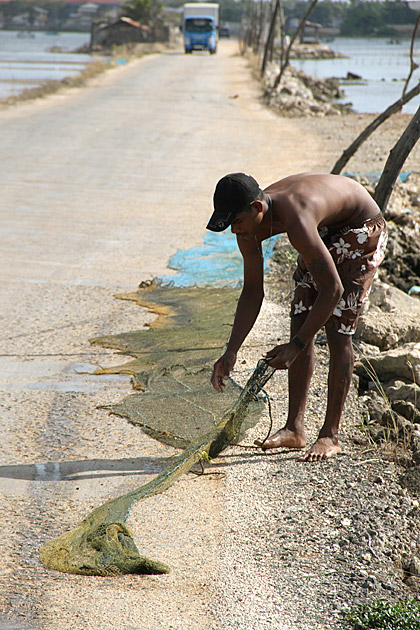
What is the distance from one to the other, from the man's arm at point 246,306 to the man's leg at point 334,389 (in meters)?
0.39

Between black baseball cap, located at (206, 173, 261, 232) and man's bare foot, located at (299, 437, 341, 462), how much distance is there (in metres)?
1.31

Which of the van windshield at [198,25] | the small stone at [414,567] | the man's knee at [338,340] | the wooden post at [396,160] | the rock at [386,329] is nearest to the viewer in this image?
the small stone at [414,567]

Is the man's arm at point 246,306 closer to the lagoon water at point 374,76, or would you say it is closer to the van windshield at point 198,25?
the lagoon water at point 374,76

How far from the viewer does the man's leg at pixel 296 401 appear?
3881 millimetres

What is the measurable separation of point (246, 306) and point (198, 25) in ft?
164

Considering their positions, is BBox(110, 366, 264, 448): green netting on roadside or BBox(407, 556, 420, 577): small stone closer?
BBox(407, 556, 420, 577): small stone

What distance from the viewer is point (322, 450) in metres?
3.88

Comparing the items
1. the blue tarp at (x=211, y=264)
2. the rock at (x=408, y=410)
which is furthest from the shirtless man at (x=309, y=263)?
the blue tarp at (x=211, y=264)

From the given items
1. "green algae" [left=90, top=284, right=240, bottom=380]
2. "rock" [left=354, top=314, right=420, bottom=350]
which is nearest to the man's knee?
"green algae" [left=90, top=284, right=240, bottom=380]

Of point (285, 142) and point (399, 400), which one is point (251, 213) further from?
point (285, 142)

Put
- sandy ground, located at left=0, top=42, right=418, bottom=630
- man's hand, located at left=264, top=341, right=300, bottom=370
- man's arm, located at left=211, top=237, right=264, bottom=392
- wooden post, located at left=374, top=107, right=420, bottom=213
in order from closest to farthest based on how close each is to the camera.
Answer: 1. sandy ground, located at left=0, top=42, right=418, bottom=630
2. man's hand, located at left=264, top=341, right=300, bottom=370
3. man's arm, located at left=211, top=237, right=264, bottom=392
4. wooden post, located at left=374, top=107, right=420, bottom=213

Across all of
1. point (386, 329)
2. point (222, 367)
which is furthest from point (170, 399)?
point (386, 329)

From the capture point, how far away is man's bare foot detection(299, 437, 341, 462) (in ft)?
12.7

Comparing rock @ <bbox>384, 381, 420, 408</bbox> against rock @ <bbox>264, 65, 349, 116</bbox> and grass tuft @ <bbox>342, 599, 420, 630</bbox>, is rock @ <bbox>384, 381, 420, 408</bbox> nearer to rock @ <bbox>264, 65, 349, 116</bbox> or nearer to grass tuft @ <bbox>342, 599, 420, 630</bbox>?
grass tuft @ <bbox>342, 599, 420, 630</bbox>
